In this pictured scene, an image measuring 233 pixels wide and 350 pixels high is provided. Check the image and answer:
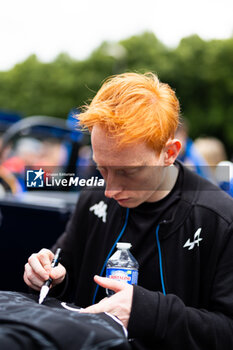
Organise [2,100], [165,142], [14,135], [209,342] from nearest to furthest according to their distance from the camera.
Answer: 1. [209,342]
2. [165,142]
3. [14,135]
4. [2,100]

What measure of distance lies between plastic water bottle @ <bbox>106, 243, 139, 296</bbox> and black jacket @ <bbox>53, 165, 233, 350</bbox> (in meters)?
0.04

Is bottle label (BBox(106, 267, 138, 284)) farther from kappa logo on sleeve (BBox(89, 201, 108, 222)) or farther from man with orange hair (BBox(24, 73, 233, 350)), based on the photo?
kappa logo on sleeve (BBox(89, 201, 108, 222))

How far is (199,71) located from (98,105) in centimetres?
2974

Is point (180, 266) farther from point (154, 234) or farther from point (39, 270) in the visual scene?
point (39, 270)

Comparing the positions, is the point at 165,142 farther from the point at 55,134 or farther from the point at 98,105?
the point at 55,134

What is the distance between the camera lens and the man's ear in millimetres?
1640

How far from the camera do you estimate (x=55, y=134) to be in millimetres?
5117

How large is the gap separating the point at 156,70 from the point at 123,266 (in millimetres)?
29803

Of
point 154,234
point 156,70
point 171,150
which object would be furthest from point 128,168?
point 156,70

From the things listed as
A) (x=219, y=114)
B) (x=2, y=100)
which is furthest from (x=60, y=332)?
→ (x=2, y=100)

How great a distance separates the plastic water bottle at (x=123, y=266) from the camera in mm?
1520

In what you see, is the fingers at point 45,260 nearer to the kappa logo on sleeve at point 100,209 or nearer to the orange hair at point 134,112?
the kappa logo on sleeve at point 100,209

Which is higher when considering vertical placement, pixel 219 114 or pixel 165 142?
pixel 219 114

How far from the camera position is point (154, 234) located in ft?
5.67
